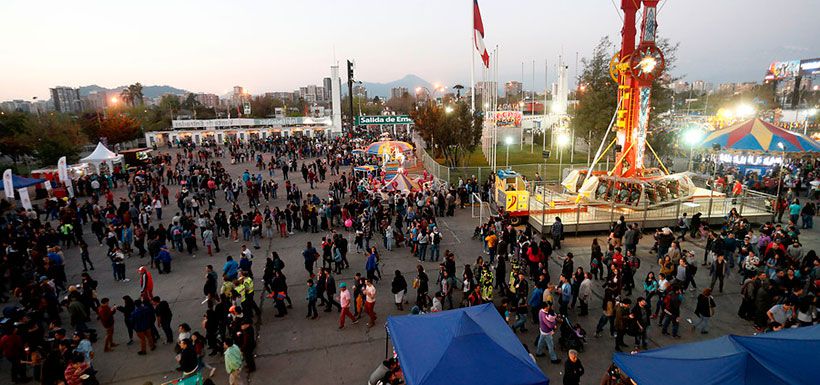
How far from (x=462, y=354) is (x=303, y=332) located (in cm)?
513

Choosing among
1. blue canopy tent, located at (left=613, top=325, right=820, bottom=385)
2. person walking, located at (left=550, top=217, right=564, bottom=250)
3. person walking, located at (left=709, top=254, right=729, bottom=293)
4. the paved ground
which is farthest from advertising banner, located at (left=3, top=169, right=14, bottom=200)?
person walking, located at (left=709, top=254, right=729, bottom=293)

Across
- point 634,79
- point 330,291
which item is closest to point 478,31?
point 634,79

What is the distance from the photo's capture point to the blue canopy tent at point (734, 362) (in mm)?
5180

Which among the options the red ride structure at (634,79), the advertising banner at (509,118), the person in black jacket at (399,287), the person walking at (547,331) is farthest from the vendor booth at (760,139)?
the advertising banner at (509,118)

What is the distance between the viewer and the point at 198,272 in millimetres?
13789

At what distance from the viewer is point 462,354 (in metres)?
6.00

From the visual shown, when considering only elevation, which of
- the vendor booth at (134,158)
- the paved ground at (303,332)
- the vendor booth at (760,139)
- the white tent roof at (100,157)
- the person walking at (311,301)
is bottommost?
the paved ground at (303,332)

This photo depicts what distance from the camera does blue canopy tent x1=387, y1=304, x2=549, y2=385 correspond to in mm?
5777

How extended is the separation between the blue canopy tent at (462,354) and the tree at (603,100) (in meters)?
24.7

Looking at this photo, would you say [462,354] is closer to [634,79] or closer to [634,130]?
[634,130]

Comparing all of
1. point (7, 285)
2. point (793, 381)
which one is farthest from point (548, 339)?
point (7, 285)

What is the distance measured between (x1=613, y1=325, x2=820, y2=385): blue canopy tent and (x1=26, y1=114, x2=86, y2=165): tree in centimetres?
4353

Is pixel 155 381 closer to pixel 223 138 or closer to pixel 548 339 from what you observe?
pixel 548 339

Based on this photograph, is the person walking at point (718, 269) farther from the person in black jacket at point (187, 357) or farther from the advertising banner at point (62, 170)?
the advertising banner at point (62, 170)
